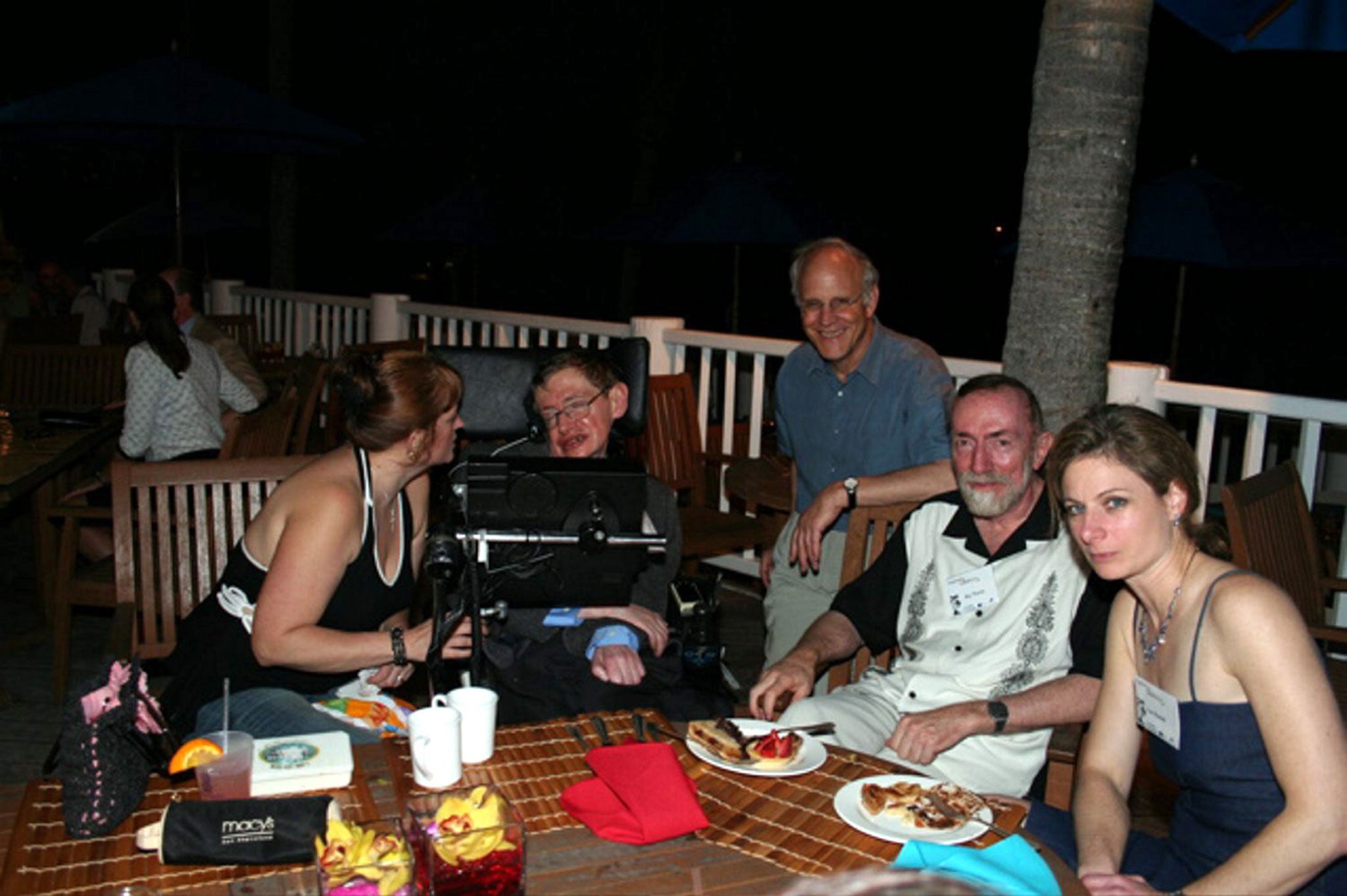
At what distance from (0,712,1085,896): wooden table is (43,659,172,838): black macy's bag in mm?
35

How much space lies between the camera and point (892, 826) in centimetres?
182

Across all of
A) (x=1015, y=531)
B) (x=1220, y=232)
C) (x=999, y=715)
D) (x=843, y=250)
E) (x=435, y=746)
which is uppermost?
(x=1220, y=232)

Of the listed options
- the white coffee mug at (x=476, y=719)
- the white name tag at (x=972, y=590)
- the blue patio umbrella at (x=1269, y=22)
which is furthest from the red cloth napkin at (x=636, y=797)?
the blue patio umbrella at (x=1269, y=22)

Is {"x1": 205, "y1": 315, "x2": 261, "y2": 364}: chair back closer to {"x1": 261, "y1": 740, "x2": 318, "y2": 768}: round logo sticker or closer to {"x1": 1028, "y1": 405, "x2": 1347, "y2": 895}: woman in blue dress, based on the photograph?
{"x1": 261, "y1": 740, "x2": 318, "y2": 768}: round logo sticker

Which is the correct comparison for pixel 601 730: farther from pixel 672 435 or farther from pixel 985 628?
pixel 672 435

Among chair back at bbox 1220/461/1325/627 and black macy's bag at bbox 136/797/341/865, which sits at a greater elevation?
chair back at bbox 1220/461/1325/627

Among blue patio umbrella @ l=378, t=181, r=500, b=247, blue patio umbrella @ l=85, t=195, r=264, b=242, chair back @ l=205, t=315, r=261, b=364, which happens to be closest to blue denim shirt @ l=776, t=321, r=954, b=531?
chair back @ l=205, t=315, r=261, b=364

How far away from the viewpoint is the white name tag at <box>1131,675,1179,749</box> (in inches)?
84.0

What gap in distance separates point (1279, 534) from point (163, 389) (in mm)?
4302

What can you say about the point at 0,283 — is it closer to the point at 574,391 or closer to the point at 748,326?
the point at 574,391

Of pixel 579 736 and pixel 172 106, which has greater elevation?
pixel 172 106

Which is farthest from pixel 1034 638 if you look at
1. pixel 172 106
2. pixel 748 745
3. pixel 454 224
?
pixel 454 224

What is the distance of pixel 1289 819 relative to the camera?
1952 millimetres

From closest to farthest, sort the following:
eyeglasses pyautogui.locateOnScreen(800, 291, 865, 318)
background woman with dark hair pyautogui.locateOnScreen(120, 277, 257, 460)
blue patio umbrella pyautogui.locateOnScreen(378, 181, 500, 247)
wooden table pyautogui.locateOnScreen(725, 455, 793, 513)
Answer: eyeglasses pyautogui.locateOnScreen(800, 291, 865, 318) → wooden table pyautogui.locateOnScreen(725, 455, 793, 513) → background woman with dark hair pyautogui.locateOnScreen(120, 277, 257, 460) → blue patio umbrella pyautogui.locateOnScreen(378, 181, 500, 247)
